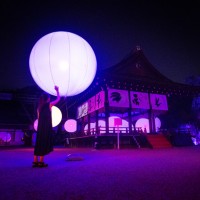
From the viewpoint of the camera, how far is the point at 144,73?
17.5m

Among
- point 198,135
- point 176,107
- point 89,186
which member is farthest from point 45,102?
point 198,135

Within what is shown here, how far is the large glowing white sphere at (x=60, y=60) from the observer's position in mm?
5445

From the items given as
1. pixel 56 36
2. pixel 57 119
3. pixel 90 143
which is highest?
pixel 56 36

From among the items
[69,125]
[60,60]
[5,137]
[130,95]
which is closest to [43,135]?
[60,60]

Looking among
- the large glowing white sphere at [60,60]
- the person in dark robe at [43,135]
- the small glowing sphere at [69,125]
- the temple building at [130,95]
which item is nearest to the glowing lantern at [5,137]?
the temple building at [130,95]

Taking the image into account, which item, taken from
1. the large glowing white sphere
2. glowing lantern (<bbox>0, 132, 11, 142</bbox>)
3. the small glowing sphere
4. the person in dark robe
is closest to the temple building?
the small glowing sphere

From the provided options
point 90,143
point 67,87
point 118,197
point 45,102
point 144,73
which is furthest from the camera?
point 144,73

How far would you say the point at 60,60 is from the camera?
5473mm

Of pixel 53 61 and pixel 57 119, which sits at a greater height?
pixel 53 61

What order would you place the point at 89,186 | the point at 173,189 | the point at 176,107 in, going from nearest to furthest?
the point at 173,189 → the point at 89,186 → the point at 176,107

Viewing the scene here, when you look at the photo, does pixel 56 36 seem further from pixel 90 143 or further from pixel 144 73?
pixel 144 73

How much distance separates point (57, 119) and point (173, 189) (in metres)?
7.10

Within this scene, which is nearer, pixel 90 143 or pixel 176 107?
pixel 90 143

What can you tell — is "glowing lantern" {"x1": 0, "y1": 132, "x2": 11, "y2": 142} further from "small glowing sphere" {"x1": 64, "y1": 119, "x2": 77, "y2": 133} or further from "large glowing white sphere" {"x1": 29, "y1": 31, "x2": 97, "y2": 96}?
"large glowing white sphere" {"x1": 29, "y1": 31, "x2": 97, "y2": 96}
